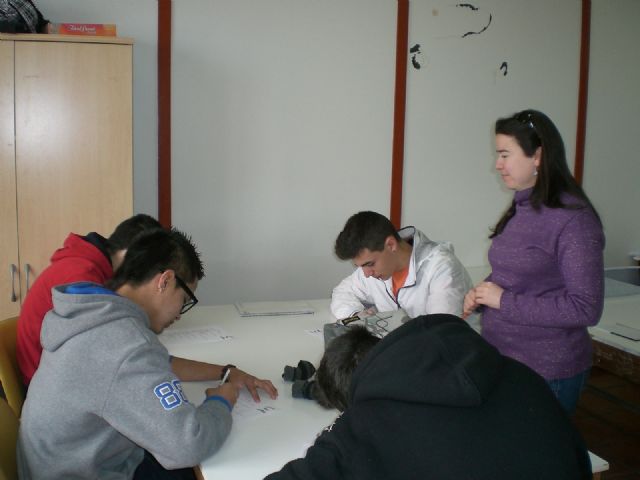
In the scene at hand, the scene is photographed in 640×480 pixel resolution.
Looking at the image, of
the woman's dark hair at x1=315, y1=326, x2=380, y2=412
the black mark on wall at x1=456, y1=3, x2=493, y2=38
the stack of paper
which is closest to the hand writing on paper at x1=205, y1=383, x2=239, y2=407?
the woman's dark hair at x1=315, y1=326, x2=380, y2=412

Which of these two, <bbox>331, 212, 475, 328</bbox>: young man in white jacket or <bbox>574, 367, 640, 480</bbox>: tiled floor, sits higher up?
<bbox>331, 212, 475, 328</bbox>: young man in white jacket

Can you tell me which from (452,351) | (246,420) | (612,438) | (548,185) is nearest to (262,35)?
(548,185)

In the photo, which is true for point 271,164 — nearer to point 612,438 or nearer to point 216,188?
point 216,188

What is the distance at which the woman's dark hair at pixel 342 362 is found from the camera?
4.27 ft

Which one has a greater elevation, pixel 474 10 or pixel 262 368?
pixel 474 10

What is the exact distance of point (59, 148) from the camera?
9.93 feet

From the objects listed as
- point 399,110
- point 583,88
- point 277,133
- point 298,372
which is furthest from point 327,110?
point 298,372

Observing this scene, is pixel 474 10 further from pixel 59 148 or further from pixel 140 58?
pixel 59 148

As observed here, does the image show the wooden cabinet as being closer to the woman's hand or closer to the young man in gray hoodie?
the young man in gray hoodie

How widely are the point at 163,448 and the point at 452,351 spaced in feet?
2.47

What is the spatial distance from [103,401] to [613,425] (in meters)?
2.99

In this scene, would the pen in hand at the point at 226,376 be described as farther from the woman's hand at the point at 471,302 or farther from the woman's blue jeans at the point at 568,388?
the woman's blue jeans at the point at 568,388

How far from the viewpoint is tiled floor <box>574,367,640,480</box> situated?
295 centimetres

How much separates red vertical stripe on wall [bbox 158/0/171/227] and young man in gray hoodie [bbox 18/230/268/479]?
2301 mm
